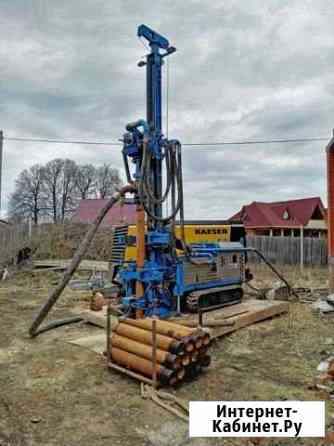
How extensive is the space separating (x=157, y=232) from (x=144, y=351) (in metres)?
2.96

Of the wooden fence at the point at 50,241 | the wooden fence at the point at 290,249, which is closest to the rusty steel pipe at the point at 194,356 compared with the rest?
the wooden fence at the point at 50,241

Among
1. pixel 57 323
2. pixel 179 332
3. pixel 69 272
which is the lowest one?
pixel 57 323

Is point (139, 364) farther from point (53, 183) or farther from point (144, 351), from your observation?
point (53, 183)

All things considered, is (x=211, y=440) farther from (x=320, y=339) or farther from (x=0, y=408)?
(x=320, y=339)

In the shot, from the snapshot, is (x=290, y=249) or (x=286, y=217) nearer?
(x=290, y=249)

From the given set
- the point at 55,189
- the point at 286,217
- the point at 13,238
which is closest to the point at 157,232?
the point at 13,238

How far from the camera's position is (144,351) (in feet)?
14.8

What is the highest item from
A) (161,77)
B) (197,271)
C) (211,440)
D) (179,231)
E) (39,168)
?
(39,168)

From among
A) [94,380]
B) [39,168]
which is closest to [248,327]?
[94,380]

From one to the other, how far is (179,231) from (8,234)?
13074 millimetres

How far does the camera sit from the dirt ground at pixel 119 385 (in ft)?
11.1

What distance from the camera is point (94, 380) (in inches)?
184

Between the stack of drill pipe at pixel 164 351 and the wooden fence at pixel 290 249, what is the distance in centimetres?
1292

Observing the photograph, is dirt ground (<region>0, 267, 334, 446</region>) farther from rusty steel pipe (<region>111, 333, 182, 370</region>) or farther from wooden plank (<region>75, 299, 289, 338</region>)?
rusty steel pipe (<region>111, 333, 182, 370</region>)
